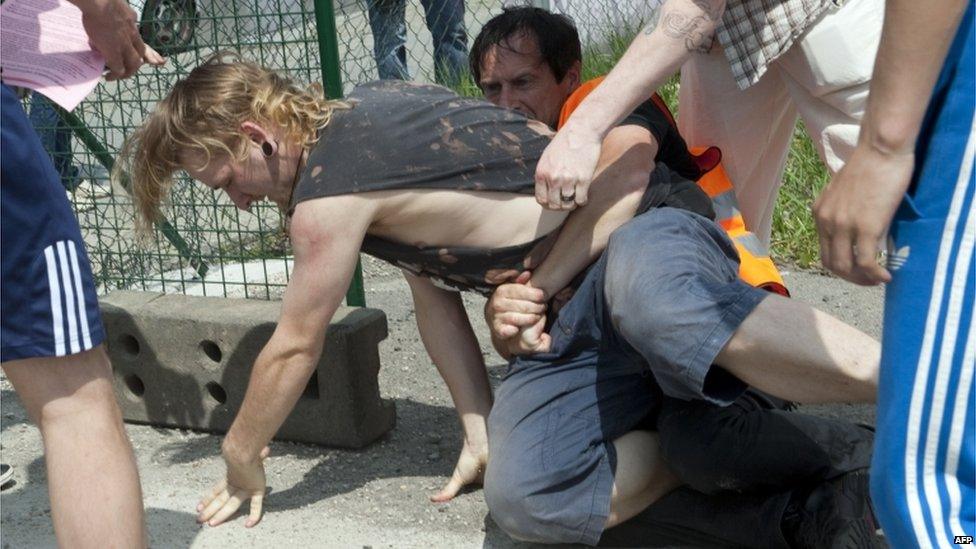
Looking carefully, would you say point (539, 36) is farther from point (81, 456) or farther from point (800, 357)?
point (81, 456)

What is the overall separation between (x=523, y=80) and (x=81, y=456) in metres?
1.68

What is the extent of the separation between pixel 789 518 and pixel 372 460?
1.22m

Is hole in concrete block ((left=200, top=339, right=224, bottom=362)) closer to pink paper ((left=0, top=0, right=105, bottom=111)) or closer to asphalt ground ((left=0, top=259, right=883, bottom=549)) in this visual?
asphalt ground ((left=0, top=259, right=883, bottom=549))

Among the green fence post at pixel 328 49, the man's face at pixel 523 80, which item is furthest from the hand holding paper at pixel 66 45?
the man's face at pixel 523 80

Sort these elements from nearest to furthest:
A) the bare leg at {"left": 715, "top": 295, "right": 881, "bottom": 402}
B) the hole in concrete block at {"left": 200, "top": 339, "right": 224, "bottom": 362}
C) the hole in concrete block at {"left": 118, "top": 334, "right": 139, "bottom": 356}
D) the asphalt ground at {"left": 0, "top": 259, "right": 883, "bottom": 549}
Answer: the bare leg at {"left": 715, "top": 295, "right": 881, "bottom": 402}, the asphalt ground at {"left": 0, "top": 259, "right": 883, "bottom": 549}, the hole in concrete block at {"left": 200, "top": 339, "right": 224, "bottom": 362}, the hole in concrete block at {"left": 118, "top": 334, "right": 139, "bottom": 356}

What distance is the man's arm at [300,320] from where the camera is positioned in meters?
2.82

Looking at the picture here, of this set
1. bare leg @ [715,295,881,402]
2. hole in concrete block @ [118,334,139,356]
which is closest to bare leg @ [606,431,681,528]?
bare leg @ [715,295,881,402]

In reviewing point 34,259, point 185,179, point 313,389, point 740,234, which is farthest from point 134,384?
point 740,234

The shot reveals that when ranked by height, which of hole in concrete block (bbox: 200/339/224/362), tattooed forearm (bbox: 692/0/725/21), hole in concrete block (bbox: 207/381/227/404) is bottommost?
hole in concrete block (bbox: 207/381/227/404)

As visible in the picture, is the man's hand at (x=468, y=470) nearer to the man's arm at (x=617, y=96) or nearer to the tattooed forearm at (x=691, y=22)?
the man's arm at (x=617, y=96)

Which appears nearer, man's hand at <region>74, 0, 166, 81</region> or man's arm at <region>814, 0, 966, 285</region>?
man's arm at <region>814, 0, 966, 285</region>

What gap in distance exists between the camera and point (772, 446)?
2768mm

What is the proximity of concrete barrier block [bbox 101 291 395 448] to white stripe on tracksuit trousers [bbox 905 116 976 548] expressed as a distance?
6.56ft

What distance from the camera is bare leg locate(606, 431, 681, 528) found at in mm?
2814
